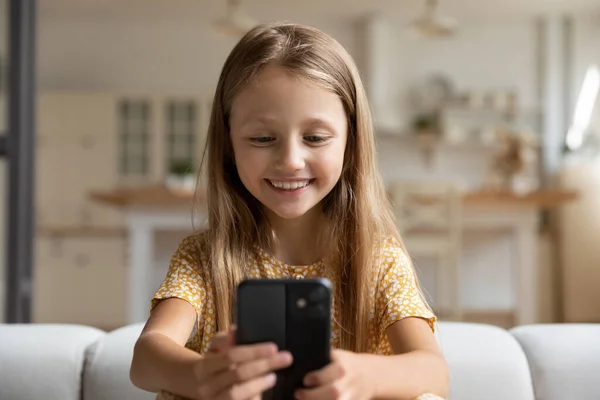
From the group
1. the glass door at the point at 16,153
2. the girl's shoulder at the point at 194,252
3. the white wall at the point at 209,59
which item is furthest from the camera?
the white wall at the point at 209,59

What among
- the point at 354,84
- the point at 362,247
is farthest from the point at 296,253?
the point at 354,84

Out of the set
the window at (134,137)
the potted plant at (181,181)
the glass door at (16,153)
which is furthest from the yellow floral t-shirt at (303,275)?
the window at (134,137)

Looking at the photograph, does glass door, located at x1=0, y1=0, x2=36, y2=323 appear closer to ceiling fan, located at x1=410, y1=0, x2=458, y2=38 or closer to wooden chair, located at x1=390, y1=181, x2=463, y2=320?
wooden chair, located at x1=390, y1=181, x2=463, y2=320

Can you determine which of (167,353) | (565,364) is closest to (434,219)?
(565,364)

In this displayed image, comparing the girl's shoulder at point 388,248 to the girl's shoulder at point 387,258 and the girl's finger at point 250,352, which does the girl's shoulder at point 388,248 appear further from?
the girl's finger at point 250,352

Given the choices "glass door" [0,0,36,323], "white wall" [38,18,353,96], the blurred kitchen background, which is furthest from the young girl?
"white wall" [38,18,353,96]

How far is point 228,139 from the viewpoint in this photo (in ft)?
3.03

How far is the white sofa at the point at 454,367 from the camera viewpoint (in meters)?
0.97

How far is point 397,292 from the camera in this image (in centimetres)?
87

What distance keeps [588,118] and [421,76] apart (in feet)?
4.23

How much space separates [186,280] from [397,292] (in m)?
0.25

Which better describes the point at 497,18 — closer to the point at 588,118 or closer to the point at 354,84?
the point at 588,118

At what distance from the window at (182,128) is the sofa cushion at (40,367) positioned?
15.0 feet

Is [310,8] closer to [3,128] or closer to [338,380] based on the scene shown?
[3,128]
